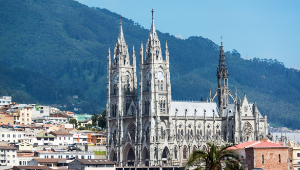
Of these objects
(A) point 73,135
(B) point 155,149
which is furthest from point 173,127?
(A) point 73,135

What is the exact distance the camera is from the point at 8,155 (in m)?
149

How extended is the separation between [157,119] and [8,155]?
33.6m

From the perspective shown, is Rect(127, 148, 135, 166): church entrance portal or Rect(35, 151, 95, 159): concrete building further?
Rect(127, 148, 135, 166): church entrance portal

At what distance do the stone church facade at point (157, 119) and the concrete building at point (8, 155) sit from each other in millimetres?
21931

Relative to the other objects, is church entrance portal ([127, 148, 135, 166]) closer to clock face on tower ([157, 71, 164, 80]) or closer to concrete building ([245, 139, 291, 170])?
clock face on tower ([157, 71, 164, 80])

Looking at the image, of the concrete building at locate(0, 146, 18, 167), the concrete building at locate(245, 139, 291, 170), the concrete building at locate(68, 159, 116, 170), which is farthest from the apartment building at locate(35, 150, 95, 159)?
the concrete building at locate(245, 139, 291, 170)

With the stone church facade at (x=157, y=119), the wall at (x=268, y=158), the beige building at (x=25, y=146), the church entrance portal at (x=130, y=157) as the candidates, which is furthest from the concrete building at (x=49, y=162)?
the wall at (x=268, y=158)

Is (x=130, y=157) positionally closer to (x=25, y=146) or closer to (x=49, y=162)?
(x=49, y=162)

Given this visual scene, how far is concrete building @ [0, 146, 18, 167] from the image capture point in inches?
5817

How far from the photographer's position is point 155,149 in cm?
14962

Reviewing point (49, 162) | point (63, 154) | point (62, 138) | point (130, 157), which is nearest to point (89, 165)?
point (49, 162)

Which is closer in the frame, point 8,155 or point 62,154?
point 8,155

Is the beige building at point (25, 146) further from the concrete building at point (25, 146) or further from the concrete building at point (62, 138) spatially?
the concrete building at point (62, 138)

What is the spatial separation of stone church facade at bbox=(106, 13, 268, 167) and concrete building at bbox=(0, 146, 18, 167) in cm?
2193
